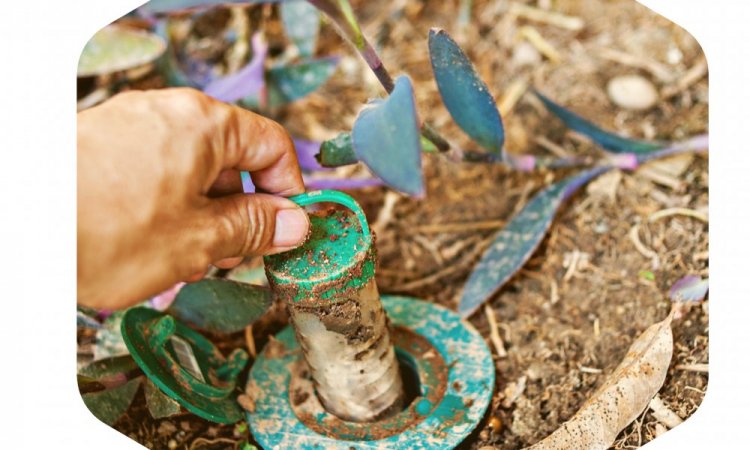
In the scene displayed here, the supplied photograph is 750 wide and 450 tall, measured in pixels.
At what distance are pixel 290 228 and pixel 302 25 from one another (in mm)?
1124

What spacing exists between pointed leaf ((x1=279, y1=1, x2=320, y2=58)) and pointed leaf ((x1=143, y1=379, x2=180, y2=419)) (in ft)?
3.55

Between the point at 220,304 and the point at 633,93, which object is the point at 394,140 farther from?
the point at 633,93

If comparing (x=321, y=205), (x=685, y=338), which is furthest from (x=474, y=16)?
(x=685, y=338)

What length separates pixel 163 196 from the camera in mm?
1143

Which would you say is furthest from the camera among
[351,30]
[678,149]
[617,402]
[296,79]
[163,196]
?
[296,79]

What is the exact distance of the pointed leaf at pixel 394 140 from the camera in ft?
3.84

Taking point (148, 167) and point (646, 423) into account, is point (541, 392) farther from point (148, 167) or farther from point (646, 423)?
point (148, 167)

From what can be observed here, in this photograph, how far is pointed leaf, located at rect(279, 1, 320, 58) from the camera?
2.28 meters

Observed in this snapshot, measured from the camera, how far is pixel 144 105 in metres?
1.18

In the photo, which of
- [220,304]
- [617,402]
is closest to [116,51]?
[220,304]

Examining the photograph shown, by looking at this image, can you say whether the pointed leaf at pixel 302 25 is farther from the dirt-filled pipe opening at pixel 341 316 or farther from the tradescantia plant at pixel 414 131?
the dirt-filled pipe opening at pixel 341 316

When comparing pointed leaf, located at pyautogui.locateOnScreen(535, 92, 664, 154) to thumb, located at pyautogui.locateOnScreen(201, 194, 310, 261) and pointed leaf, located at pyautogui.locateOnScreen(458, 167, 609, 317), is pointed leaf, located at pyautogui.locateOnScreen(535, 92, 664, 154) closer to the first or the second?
pointed leaf, located at pyautogui.locateOnScreen(458, 167, 609, 317)

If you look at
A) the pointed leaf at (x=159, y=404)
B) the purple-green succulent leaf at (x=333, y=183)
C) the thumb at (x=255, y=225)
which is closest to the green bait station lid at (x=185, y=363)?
the pointed leaf at (x=159, y=404)

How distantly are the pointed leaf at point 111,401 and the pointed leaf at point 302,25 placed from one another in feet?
3.43
